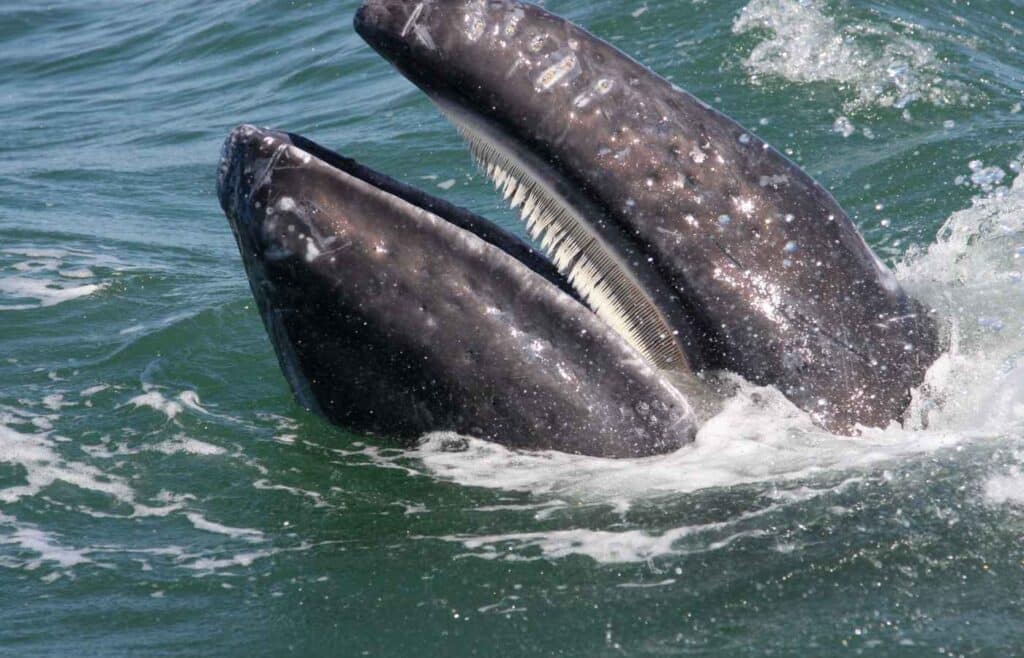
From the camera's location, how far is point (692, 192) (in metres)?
5.47

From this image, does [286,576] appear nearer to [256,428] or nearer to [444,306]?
[444,306]

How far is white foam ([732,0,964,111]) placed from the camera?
1312 cm

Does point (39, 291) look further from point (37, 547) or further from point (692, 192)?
point (692, 192)

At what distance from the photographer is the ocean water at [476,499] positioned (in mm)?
4582

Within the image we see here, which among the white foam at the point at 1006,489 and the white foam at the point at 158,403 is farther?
the white foam at the point at 158,403

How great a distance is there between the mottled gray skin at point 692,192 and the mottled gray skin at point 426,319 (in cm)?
40

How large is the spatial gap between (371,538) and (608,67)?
2044mm

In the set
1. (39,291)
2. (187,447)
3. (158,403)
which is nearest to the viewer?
(187,447)

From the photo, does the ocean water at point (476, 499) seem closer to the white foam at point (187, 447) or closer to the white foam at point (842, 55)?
the white foam at point (187, 447)

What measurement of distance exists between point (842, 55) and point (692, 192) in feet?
30.0

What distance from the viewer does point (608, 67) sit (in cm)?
555

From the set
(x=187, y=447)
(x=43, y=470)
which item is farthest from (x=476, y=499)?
(x=43, y=470)

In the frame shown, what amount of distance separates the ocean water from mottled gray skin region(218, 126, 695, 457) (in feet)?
0.58

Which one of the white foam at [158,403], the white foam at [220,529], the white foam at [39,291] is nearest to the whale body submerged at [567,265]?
the white foam at [220,529]
